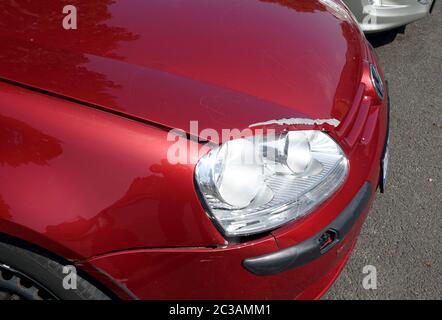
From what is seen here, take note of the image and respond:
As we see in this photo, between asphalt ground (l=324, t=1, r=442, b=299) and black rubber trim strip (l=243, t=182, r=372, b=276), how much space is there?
0.62m

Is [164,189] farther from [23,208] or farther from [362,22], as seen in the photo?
[362,22]

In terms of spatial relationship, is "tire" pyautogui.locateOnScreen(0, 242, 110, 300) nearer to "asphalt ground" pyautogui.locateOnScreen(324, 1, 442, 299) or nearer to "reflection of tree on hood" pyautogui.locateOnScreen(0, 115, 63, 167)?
"reflection of tree on hood" pyautogui.locateOnScreen(0, 115, 63, 167)

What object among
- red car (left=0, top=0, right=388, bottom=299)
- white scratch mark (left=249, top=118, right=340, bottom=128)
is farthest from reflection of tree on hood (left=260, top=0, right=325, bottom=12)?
white scratch mark (left=249, top=118, right=340, bottom=128)

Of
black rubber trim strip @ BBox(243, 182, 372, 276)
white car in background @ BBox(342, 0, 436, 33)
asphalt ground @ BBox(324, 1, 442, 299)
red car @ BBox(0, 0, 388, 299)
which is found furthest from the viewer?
white car in background @ BBox(342, 0, 436, 33)

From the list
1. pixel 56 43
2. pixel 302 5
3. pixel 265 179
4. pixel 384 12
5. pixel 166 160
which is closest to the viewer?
pixel 166 160

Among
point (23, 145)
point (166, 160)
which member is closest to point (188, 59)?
point (166, 160)

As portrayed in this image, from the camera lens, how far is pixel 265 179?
1337mm

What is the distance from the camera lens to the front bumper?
336 centimetres

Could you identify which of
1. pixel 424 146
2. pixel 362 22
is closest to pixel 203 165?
pixel 424 146

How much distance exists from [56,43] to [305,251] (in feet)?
3.41

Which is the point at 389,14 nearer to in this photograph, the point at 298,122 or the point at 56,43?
the point at 298,122

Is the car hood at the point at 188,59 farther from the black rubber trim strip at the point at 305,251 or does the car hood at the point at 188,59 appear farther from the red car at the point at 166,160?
the black rubber trim strip at the point at 305,251

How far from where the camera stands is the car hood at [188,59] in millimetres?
1299

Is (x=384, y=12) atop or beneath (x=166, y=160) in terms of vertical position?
atop
